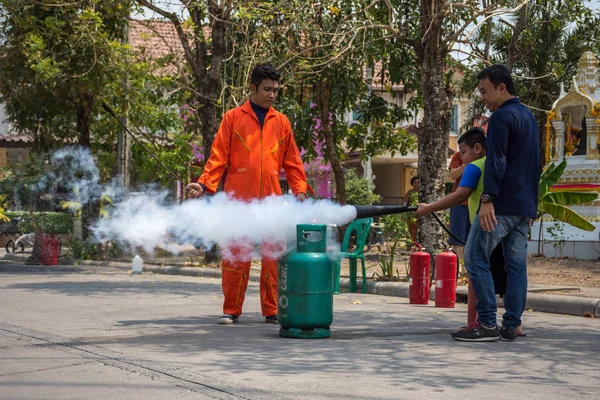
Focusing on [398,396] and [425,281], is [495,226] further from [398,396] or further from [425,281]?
[425,281]

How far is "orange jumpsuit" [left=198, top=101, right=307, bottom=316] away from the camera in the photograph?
7.88 meters

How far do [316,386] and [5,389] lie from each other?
170cm

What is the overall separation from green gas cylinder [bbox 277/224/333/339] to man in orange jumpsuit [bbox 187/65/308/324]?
79 cm

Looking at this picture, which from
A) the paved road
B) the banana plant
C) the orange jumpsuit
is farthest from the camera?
the banana plant

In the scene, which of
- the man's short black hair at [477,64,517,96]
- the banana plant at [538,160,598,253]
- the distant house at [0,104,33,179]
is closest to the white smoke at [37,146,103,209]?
the distant house at [0,104,33,179]

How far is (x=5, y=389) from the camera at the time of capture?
194 inches

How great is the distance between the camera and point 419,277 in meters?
10.8

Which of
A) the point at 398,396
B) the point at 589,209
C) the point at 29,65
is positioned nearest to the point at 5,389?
the point at 398,396

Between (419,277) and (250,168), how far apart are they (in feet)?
12.1

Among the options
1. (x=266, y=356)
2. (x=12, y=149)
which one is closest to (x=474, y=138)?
(x=266, y=356)

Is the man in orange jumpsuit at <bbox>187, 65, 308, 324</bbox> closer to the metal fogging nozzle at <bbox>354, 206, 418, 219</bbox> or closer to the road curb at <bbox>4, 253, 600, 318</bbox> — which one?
the metal fogging nozzle at <bbox>354, 206, 418, 219</bbox>

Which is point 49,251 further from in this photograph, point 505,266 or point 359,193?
point 359,193

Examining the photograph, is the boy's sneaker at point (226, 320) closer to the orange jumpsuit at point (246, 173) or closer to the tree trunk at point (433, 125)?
the orange jumpsuit at point (246, 173)

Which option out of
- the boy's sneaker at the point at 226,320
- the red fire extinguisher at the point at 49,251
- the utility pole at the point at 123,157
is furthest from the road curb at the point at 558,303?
the utility pole at the point at 123,157
